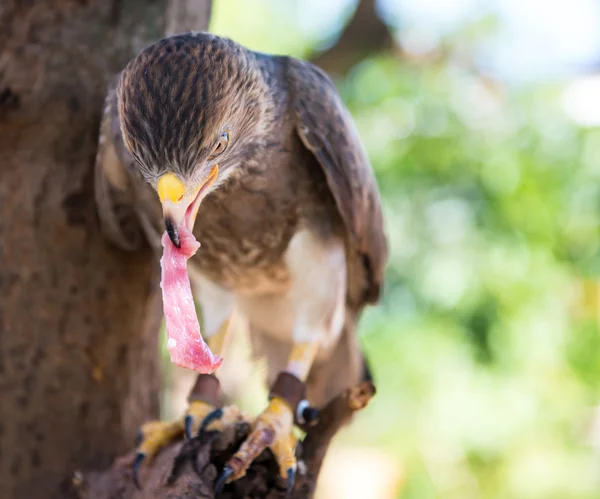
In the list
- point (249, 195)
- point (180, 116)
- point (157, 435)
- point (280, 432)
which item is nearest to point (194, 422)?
point (157, 435)

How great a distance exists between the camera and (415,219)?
Result: 23.4ft

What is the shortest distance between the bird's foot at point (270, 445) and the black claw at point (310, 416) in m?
0.06

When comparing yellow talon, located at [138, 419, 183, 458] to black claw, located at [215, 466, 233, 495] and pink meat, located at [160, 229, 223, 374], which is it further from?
pink meat, located at [160, 229, 223, 374]

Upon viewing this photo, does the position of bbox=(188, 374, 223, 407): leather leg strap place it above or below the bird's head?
below

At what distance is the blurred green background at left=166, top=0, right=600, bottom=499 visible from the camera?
692 cm

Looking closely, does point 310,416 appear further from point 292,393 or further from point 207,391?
point 207,391

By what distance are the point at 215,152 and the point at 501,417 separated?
5.48 metres

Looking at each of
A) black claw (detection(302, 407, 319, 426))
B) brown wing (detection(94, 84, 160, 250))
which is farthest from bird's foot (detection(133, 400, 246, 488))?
brown wing (detection(94, 84, 160, 250))

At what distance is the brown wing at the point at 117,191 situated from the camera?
283cm

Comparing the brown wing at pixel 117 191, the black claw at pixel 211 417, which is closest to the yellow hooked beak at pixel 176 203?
the brown wing at pixel 117 191

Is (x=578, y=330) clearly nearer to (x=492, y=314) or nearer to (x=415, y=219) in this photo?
(x=492, y=314)

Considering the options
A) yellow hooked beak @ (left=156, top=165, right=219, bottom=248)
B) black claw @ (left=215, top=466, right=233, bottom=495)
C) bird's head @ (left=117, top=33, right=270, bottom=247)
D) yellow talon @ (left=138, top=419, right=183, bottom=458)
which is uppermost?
bird's head @ (left=117, top=33, right=270, bottom=247)

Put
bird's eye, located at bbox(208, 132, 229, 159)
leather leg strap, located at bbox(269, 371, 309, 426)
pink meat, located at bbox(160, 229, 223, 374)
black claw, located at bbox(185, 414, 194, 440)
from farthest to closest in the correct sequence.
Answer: leather leg strap, located at bbox(269, 371, 309, 426), black claw, located at bbox(185, 414, 194, 440), bird's eye, located at bbox(208, 132, 229, 159), pink meat, located at bbox(160, 229, 223, 374)

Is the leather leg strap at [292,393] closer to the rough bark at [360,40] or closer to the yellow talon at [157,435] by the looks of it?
the yellow talon at [157,435]
